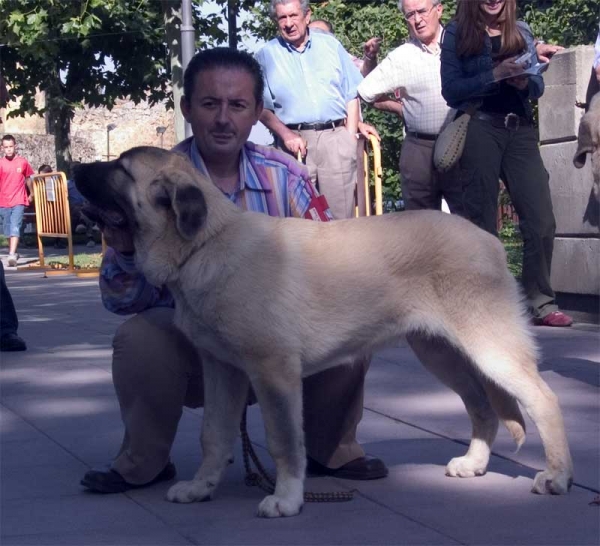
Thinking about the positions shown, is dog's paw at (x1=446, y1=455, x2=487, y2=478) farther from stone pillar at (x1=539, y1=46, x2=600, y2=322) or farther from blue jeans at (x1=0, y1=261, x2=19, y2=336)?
A: blue jeans at (x1=0, y1=261, x2=19, y2=336)

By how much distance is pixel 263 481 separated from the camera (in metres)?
4.67

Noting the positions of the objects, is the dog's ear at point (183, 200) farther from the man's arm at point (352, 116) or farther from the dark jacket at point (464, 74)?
the man's arm at point (352, 116)

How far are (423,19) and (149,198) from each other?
4490mm

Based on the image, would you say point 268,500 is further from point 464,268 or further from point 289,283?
point 464,268

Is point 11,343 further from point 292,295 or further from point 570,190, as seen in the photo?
point 292,295

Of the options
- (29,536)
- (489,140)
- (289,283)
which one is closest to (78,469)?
(29,536)

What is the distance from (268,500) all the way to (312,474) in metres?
0.74

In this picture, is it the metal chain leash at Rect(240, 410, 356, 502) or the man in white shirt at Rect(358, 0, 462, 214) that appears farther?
the man in white shirt at Rect(358, 0, 462, 214)

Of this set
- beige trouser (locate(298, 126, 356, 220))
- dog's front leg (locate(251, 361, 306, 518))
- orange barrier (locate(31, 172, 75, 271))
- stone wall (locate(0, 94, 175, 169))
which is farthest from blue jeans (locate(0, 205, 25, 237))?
stone wall (locate(0, 94, 175, 169))

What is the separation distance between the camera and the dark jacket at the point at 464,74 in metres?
7.06

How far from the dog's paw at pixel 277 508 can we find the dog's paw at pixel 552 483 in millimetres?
982

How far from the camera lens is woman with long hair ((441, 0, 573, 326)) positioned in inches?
280

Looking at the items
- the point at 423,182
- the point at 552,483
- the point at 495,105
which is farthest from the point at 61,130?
the point at 552,483

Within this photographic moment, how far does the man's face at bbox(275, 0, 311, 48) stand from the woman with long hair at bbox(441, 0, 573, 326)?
4.93ft
